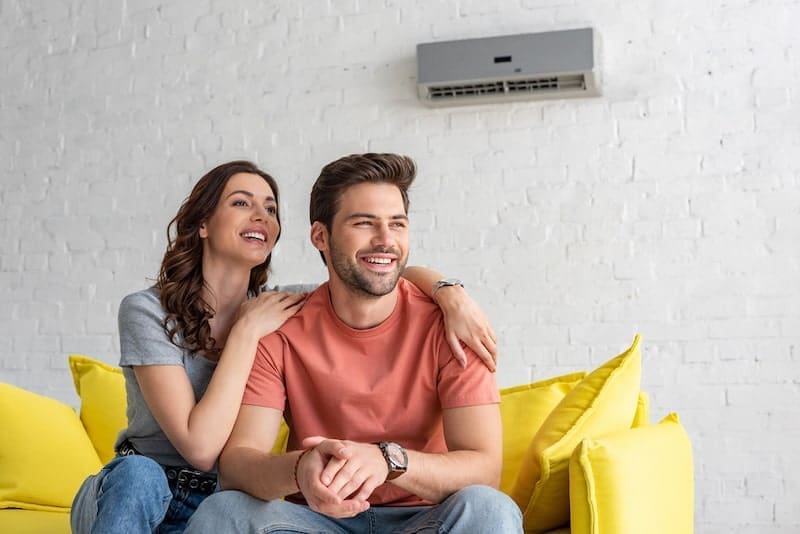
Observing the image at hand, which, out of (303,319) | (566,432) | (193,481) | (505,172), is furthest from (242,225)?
(505,172)

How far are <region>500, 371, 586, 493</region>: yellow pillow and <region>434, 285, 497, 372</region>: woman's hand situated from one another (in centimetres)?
38

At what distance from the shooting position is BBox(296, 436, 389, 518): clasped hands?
5.94 ft

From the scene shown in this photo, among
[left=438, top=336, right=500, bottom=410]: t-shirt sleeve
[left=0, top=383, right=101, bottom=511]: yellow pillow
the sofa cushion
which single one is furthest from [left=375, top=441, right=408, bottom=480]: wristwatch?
[left=0, top=383, right=101, bottom=511]: yellow pillow

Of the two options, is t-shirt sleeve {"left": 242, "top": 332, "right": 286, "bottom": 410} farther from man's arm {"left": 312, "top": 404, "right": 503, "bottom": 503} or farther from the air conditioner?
the air conditioner

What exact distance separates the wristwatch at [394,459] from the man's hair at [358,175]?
24.8 inches

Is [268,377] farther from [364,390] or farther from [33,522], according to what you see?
[33,522]

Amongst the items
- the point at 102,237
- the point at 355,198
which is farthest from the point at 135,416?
the point at 102,237

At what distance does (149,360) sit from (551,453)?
3.01 ft

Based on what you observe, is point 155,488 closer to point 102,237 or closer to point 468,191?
point 468,191

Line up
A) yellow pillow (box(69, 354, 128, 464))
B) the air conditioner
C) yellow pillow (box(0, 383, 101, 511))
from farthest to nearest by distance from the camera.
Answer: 1. the air conditioner
2. yellow pillow (box(69, 354, 128, 464))
3. yellow pillow (box(0, 383, 101, 511))

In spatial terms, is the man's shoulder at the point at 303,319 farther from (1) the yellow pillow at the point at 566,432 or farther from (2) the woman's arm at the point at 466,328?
(1) the yellow pillow at the point at 566,432

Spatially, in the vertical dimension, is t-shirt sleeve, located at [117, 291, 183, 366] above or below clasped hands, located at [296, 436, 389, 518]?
above

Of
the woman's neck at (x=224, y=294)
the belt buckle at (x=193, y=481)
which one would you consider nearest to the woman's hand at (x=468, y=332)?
the woman's neck at (x=224, y=294)

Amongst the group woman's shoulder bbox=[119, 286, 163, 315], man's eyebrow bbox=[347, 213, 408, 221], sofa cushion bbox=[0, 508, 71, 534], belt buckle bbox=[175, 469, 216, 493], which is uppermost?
man's eyebrow bbox=[347, 213, 408, 221]
